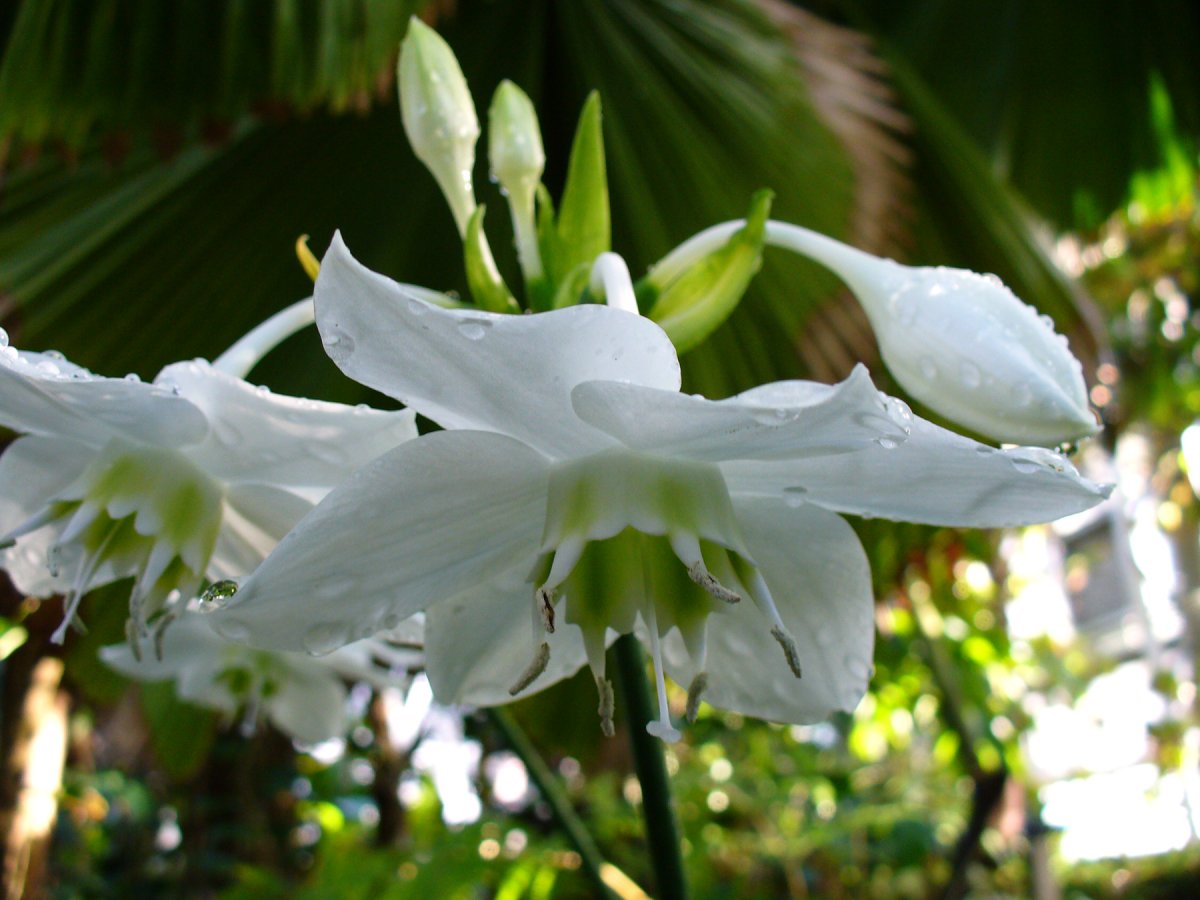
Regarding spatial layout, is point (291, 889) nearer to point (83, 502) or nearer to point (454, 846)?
point (454, 846)

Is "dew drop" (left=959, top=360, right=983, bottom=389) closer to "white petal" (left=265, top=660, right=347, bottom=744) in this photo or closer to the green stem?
the green stem

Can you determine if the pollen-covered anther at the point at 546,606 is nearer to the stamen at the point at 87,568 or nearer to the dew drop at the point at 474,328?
the dew drop at the point at 474,328

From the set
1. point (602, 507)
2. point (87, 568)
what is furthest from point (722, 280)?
point (87, 568)

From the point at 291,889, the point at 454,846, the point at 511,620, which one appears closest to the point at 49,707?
the point at 291,889

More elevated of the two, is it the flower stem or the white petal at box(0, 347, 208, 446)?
the white petal at box(0, 347, 208, 446)

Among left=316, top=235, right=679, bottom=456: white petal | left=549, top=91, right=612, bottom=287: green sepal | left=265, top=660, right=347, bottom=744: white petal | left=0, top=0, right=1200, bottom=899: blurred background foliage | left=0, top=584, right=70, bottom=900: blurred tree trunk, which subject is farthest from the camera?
left=0, top=584, right=70, bottom=900: blurred tree trunk

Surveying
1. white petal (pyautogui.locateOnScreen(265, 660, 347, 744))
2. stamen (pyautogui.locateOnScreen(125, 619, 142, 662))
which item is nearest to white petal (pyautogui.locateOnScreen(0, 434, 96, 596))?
stamen (pyautogui.locateOnScreen(125, 619, 142, 662))
